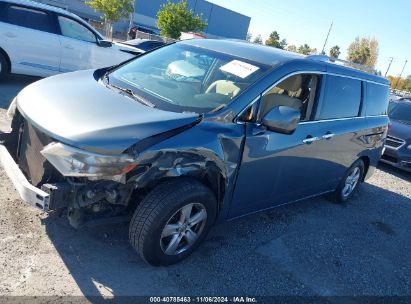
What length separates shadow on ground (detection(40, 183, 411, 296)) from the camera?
3.16 meters

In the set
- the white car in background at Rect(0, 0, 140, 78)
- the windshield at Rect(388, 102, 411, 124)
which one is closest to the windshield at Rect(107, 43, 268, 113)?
the white car in background at Rect(0, 0, 140, 78)

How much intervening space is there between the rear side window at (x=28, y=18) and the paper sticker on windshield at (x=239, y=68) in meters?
5.75

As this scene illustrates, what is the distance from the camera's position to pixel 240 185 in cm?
358

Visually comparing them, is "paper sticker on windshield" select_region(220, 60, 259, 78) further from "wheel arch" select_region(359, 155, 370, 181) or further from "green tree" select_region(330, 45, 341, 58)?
"green tree" select_region(330, 45, 341, 58)

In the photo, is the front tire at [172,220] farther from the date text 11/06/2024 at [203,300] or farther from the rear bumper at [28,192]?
the rear bumper at [28,192]

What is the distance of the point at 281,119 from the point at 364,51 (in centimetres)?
7423

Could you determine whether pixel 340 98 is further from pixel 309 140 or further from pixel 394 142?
pixel 394 142

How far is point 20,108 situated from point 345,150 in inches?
149

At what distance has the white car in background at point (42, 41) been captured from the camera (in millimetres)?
7672

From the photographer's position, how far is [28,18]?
789cm

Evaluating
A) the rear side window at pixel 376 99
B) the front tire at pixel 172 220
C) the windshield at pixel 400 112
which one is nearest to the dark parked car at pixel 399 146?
the windshield at pixel 400 112

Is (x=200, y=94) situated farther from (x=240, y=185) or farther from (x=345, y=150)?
(x=345, y=150)

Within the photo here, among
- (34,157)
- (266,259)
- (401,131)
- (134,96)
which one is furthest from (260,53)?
(401,131)

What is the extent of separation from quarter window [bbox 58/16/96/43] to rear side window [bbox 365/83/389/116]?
6.16 meters
